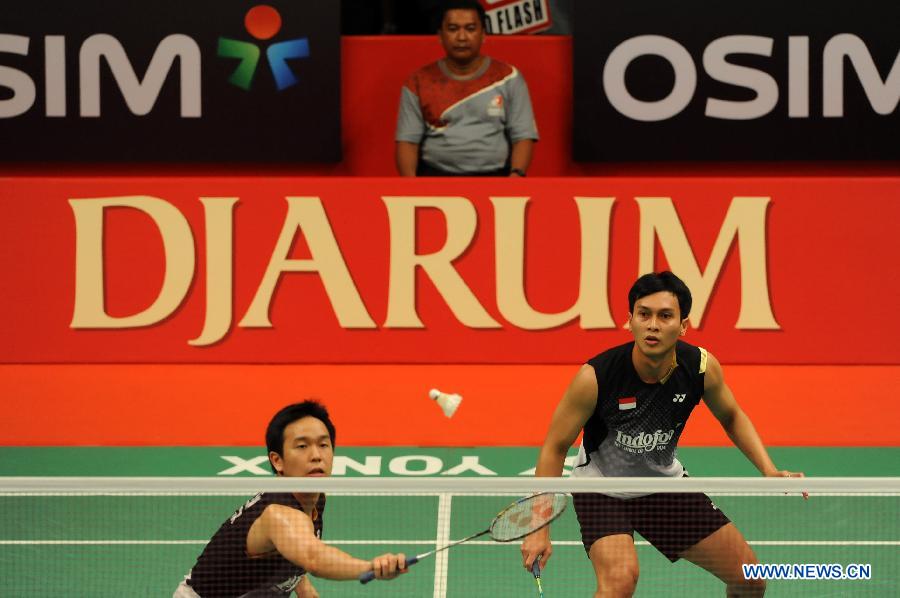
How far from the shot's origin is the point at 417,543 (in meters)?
6.34

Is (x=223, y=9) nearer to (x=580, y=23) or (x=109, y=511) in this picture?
(x=580, y=23)

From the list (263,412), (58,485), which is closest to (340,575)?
(58,485)

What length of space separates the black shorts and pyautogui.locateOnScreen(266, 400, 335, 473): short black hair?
1.03 m

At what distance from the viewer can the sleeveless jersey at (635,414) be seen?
4.96 metres

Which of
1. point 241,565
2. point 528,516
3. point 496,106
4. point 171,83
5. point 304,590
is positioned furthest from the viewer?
point 171,83

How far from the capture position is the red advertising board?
8.64 meters

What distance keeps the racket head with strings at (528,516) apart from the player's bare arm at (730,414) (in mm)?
883

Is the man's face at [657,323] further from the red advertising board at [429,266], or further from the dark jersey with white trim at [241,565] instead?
the red advertising board at [429,266]

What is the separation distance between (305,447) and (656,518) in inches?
53.2

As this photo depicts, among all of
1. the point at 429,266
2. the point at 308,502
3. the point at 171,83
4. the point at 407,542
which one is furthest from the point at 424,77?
the point at 308,502

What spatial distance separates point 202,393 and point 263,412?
420 mm

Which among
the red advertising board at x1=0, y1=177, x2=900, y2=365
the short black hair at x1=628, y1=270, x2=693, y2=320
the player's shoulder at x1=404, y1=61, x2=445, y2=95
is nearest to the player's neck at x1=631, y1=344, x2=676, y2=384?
the short black hair at x1=628, y1=270, x2=693, y2=320

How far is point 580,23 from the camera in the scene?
949cm

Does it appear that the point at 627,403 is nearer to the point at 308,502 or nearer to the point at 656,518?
the point at 656,518
